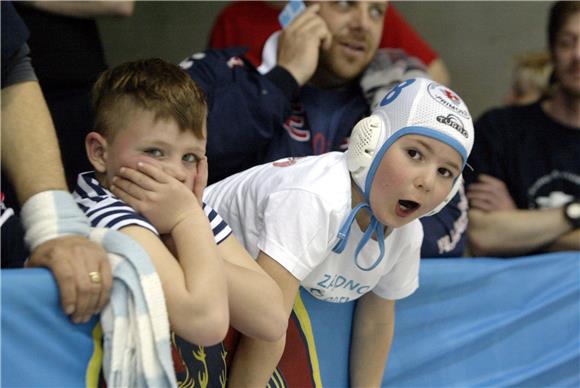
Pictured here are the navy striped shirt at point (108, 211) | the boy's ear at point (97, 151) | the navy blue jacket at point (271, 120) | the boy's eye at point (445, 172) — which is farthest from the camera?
the navy blue jacket at point (271, 120)

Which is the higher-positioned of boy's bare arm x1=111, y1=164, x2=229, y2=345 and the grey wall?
boy's bare arm x1=111, y1=164, x2=229, y2=345

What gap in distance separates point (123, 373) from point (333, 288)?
2.49ft

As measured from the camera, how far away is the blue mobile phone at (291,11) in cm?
319

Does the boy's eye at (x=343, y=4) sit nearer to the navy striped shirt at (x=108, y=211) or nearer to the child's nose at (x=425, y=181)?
the child's nose at (x=425, y=181)

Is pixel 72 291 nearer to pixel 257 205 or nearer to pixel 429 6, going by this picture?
pixel 257 205

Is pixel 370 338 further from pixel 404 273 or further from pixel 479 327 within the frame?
pixel 479 327

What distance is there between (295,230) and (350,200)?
174 millimetres

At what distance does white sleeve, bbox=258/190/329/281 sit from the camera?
7.22ft

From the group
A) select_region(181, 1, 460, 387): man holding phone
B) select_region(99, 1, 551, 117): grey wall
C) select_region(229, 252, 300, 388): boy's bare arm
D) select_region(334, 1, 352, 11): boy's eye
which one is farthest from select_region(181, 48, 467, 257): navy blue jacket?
select_region(99, 1, 551, 117): grey wall

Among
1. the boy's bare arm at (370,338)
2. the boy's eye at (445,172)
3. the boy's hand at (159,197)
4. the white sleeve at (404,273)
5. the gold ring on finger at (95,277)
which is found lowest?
the boy's bare arm at (370,338)

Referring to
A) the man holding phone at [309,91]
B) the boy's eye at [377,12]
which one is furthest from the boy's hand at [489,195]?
the boy's eye at [377,12]

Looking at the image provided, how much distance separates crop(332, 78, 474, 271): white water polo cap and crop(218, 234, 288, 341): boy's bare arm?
302 mm

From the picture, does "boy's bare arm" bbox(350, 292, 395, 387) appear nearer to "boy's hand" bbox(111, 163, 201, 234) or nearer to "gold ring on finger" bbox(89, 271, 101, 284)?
"boy's hand" bbox(111, 163, 201, 234)

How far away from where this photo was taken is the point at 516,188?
3.72m
